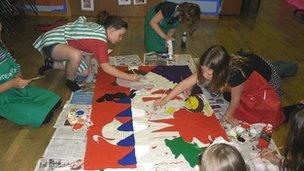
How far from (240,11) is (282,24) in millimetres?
687

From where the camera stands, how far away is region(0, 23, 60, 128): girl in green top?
192 cm

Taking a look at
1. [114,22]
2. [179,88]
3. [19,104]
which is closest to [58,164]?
[19,104]

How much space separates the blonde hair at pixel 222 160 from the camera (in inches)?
38.9

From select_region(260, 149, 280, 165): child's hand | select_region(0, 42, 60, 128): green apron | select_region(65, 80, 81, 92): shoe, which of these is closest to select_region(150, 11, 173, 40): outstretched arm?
select_region(65, 80, 81, 92): shoe

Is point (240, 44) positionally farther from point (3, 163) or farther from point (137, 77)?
point (3, 163)

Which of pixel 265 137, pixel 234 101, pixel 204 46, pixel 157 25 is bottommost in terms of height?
pixel 204 46

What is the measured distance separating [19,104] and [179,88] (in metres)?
1.04

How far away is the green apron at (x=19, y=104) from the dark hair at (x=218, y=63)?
1087mm

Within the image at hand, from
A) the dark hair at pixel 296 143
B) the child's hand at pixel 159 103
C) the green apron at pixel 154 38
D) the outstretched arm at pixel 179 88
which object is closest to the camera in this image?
the dark hair at pixel 296 143

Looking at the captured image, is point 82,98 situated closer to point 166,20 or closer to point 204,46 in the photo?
point 166,20

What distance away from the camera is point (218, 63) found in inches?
65.1

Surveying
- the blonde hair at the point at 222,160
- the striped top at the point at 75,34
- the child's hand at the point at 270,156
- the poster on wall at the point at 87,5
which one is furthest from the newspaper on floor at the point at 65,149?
the poster on wall at the point at 87,5

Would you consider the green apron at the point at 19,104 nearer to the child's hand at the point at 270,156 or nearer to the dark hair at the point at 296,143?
the child's hand at the point at 270,156

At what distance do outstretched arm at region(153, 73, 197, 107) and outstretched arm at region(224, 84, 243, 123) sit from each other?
0.84ft
